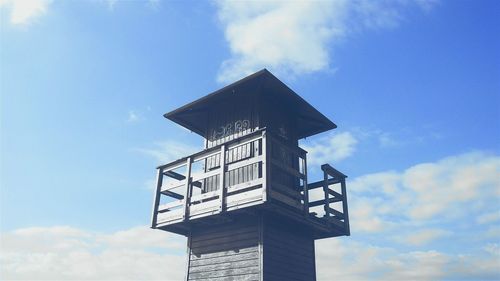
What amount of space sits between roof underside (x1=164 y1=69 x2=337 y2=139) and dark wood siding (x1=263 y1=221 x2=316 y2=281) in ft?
15.5

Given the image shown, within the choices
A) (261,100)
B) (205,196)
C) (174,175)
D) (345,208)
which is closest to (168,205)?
(174,175)

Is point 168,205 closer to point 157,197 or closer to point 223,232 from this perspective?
point 157,197

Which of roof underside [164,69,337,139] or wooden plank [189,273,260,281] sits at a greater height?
roof underside [164,69,337,139]

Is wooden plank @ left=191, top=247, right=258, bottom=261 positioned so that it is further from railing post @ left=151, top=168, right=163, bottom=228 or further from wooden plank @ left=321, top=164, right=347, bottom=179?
wooden plank @ left=321, top=164, right=347, bottom=179

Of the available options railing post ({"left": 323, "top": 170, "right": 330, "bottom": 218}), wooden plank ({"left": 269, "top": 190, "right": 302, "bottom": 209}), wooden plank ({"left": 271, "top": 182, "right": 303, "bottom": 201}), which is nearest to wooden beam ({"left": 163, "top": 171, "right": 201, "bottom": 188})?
wooden plank ({"left": 271, "top": 182, "right": 303, "bottom": 201})

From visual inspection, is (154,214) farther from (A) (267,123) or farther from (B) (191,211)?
(A) (267,123)

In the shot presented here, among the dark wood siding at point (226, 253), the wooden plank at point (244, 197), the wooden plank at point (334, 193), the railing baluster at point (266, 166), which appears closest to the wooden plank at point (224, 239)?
the dark wood siding at point (226, 253)

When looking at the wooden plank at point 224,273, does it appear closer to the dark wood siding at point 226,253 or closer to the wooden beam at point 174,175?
the dark wood siding at point 226,253

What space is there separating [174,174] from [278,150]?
376cm

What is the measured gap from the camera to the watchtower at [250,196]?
39.0ft

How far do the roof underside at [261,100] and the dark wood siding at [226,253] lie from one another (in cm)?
461

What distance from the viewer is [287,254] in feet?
42.0

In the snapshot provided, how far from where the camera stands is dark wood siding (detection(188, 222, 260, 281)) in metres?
11.9

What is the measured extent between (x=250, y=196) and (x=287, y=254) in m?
2.66
